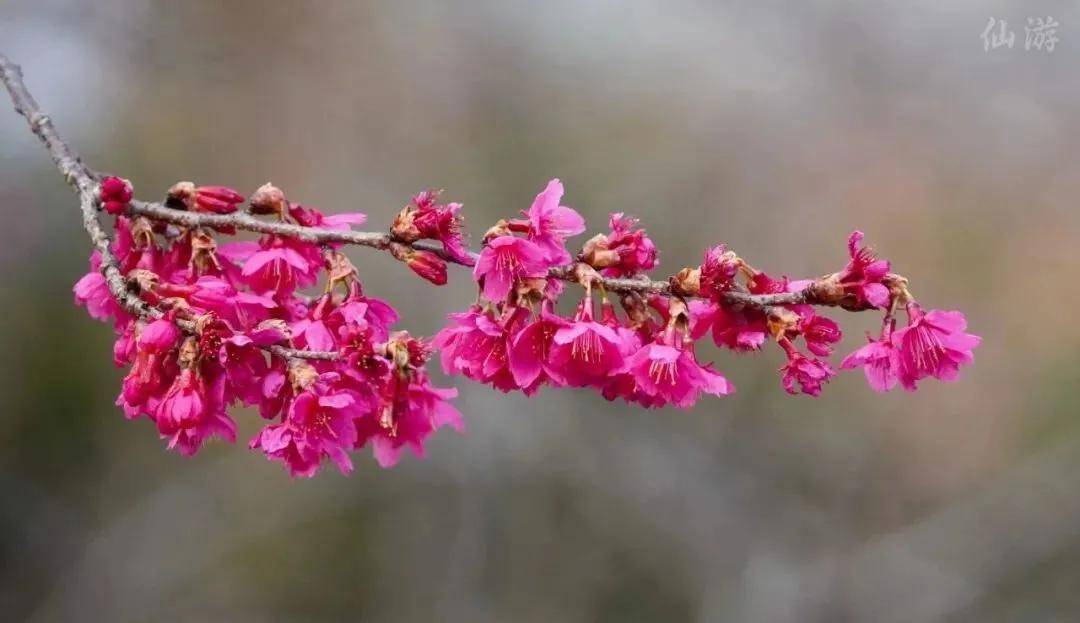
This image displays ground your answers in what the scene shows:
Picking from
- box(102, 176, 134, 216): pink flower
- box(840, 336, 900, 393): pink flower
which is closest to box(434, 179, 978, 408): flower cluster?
box(840, 336, 900, 393): pink flower

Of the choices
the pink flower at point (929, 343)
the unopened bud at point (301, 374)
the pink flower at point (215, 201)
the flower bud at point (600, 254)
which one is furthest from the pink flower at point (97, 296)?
the pink flower at point (929, 343)

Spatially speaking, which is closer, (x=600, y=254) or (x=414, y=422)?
(x=600, y=254)

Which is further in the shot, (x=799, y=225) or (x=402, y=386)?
(x=799, y=225)

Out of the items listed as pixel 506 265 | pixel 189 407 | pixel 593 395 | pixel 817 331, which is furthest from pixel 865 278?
pixel 593 395

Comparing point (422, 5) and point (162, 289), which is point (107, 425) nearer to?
point (422, 5)

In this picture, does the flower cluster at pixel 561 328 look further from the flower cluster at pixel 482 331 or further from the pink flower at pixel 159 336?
the pink flower at pixel 159 336

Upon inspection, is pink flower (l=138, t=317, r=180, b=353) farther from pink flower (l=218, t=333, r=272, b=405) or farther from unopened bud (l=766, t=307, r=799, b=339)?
unopened bud (l=766, t=307, r=799, b=339)

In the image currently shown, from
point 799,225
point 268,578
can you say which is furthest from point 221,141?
point 799,225

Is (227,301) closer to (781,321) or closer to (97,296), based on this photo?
(97,296)
